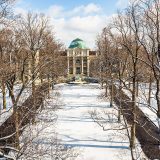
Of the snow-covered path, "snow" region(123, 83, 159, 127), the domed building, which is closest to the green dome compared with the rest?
the domed building

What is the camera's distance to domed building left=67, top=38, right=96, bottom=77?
101250 mm

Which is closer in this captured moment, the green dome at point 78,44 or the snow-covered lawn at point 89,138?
the snow-covered lawn at point 89,138

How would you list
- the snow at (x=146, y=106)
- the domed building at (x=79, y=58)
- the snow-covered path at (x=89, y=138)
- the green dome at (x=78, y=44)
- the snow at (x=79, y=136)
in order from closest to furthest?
1. the snow at (x=146, y=106)
2. the snow at (x=79, y=136)
3. the snow-covered path at (x=89, y=138)
4. the domed building at (x=79, y=58)
5. the green dome at (x=78, y=44)

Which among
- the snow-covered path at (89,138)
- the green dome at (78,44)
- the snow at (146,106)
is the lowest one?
the snow-covered path at (89,138)

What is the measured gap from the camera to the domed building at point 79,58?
101 m

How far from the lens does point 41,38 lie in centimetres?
3988

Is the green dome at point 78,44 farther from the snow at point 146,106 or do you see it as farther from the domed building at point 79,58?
the snow at point 146,106

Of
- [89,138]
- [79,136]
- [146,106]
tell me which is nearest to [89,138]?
[89,138]

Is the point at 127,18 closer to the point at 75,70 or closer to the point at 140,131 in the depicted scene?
the point at 140,131

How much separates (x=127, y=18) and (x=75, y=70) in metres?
80.6

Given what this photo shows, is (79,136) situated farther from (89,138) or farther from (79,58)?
(79,58)

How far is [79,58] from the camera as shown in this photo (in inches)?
4050

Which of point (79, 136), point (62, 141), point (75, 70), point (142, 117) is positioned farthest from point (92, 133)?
point (75, 70)

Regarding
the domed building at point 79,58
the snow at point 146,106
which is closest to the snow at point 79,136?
the snow at point 146,106
